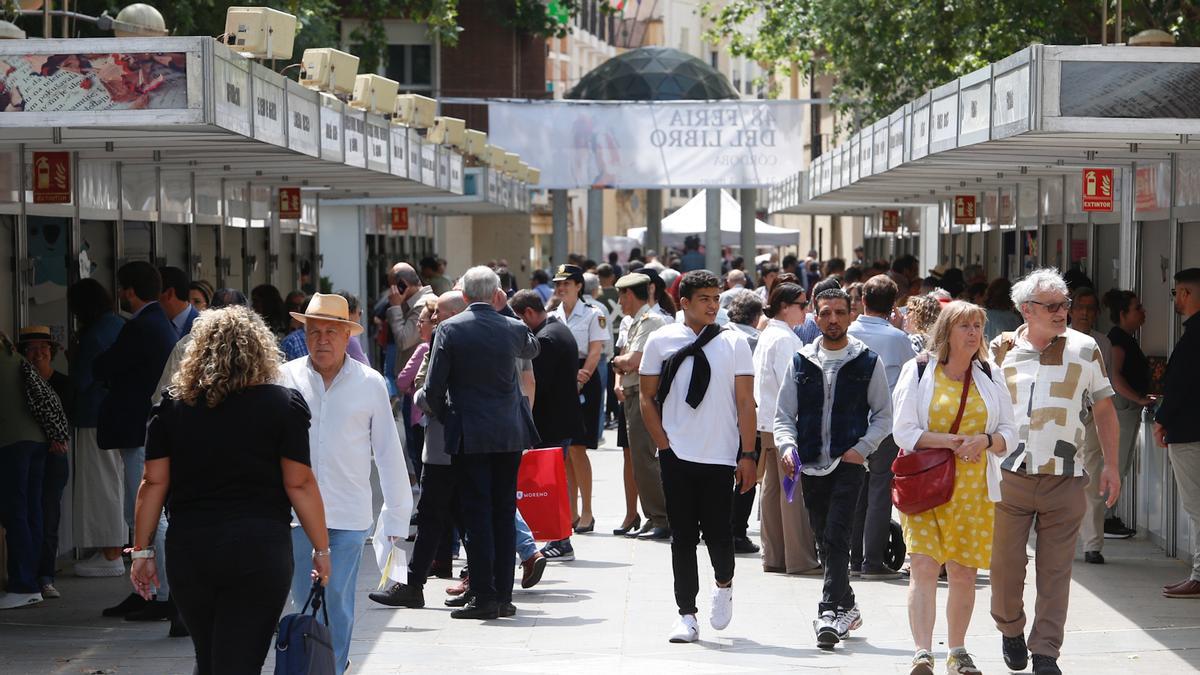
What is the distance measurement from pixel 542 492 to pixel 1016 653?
10.8 feet

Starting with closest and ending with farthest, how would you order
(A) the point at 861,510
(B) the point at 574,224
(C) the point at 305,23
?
(A) the point at 861,510
(C) the point at 305,23
(B) the point at 574,224

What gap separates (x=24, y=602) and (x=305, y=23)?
698 inches

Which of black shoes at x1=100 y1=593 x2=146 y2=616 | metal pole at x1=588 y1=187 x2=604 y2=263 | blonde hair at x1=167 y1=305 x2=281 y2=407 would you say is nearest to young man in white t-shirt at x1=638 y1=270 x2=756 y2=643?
black shoes at x1=100 y1=593 x2=146 y2=616

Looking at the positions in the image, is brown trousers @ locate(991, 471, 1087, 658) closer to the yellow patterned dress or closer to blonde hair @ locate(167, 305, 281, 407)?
the yellow patterned dress

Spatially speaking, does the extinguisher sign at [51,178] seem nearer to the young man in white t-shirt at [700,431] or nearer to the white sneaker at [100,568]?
the white sneaker at [100,568]

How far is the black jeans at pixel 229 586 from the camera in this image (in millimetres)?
5723

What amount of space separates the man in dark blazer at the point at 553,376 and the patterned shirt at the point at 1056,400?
415cm

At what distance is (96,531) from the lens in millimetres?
11055

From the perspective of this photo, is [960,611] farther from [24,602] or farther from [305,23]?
[305,23]

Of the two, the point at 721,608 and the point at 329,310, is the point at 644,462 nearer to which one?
the point at 721,608

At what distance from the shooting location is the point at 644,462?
1217cm

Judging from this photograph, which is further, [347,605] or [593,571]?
[593,571]

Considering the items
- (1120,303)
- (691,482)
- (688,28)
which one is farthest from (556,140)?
(688,28)

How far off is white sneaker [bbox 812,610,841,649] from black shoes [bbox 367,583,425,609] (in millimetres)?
2285
